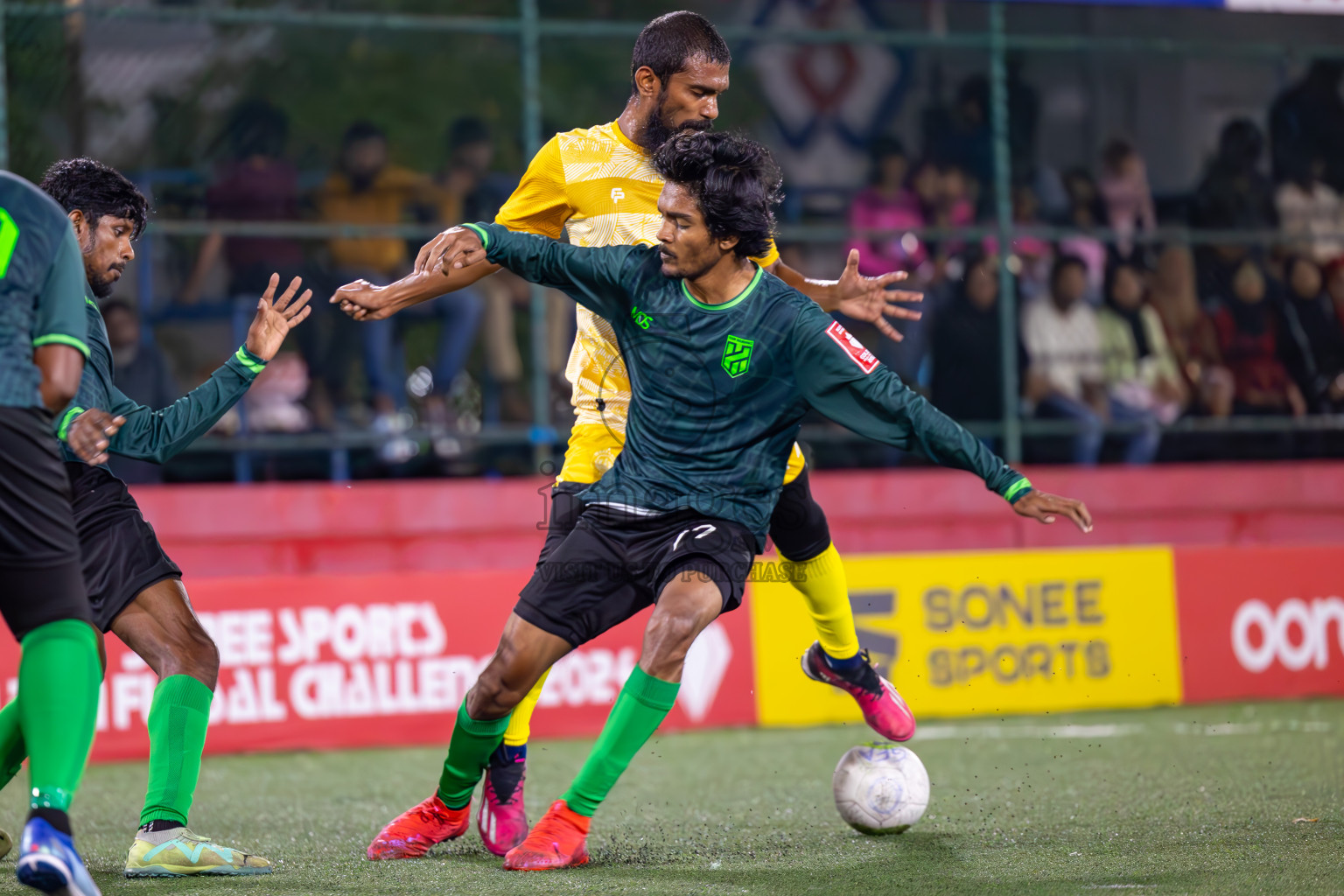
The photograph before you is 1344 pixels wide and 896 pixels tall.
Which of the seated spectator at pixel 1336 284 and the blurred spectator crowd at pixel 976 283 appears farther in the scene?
the seated spectator at pixel 1336 284

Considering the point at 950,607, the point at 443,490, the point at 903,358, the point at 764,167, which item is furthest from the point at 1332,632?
the point at 764,167

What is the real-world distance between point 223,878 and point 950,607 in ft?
18.5

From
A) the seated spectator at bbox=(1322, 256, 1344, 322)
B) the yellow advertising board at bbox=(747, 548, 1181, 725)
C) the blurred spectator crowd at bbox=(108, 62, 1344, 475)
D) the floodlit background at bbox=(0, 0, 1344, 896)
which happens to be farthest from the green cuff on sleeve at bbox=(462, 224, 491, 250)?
the seated spectator at bbox=(1322, 256, 1344, 322)

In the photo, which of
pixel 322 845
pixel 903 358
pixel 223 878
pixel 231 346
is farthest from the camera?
pixel 903 358

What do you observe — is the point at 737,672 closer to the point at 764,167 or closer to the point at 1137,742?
the point at 1137,742

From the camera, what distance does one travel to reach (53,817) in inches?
144

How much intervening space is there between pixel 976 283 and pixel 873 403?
740 centimetres

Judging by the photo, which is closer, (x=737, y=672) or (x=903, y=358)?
(x=737, y=672)

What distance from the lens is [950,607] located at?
31.1 ft

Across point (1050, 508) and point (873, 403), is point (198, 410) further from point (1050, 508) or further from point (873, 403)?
point (1050, 508)

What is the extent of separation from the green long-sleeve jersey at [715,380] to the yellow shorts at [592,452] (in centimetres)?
25

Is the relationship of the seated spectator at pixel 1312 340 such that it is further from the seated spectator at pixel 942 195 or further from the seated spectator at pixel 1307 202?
the seated spectator at pixel 942 195

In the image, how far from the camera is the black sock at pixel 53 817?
363cm

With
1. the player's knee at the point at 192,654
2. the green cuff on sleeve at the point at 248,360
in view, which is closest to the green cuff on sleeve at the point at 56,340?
the green cuff on sleeve at the point at 248,360
